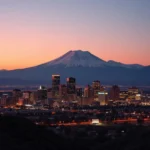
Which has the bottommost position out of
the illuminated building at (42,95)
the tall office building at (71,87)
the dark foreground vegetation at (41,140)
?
the dark foreground vegetation at (41,140)

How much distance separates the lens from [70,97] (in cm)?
8919

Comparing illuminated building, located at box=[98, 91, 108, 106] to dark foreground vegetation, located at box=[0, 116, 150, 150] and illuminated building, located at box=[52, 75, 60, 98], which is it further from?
dark foreground vegetation, located at box=[0, 116, 150, 150]

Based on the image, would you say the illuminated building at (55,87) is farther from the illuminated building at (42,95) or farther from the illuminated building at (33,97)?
the illuminated building at (33,97)

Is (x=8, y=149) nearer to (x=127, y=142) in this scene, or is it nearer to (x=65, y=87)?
(x=127, y=142)

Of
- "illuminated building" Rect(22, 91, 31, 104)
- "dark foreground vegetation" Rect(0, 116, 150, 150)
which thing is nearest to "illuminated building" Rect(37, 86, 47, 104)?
"illuminated building" Rect(22, 91, 31, 104)

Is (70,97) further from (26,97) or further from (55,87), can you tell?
(26,97)

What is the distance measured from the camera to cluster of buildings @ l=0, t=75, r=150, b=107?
8438 centimetres

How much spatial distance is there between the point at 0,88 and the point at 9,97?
28191 millimetres

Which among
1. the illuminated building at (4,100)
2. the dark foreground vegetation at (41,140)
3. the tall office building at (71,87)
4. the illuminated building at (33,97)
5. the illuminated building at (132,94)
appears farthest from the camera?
the illuminated building at (132,94)

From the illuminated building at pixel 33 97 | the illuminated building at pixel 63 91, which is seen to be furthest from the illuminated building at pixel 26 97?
the illuminated building at pixel 63 91

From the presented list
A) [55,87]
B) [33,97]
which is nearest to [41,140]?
[33,97]

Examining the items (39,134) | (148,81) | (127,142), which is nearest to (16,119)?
(39,134)

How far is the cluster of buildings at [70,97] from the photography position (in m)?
84.4

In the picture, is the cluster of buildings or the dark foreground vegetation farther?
the cluster of buildings
